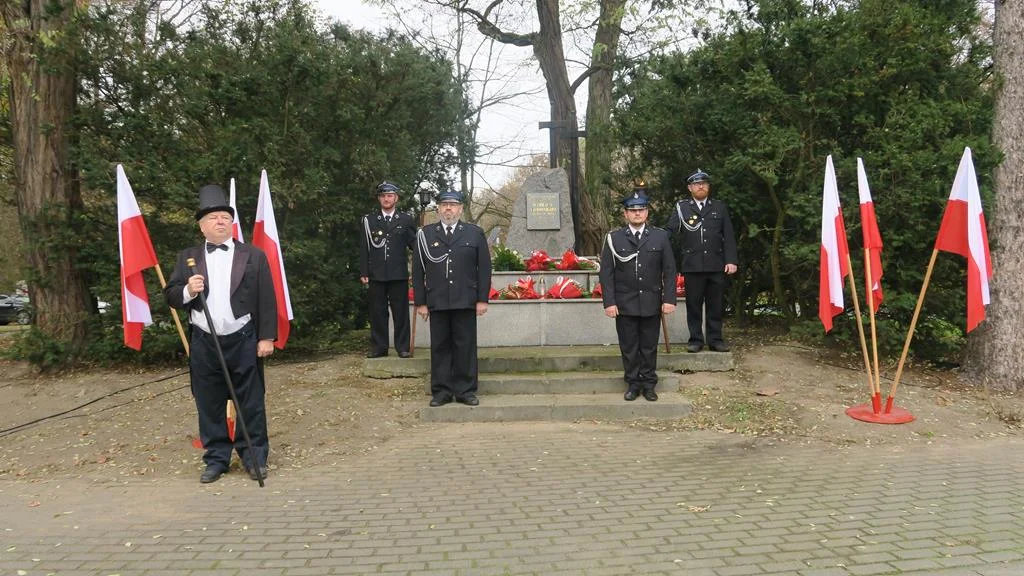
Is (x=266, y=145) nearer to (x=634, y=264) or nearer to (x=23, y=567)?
(x=634, y=264)

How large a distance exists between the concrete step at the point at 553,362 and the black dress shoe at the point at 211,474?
267cm

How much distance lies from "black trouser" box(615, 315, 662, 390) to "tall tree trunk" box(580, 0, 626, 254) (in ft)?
14.1

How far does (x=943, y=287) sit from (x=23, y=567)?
326 inches

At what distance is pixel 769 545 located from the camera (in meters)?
3.52

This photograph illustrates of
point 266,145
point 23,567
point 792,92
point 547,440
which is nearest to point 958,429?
point 547,440

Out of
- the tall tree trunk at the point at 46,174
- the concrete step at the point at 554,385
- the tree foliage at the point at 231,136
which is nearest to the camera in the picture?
the concrete step at the point at 554,385

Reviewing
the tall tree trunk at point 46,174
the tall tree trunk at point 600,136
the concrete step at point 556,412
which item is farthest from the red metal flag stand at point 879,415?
the tall tree trunk at point 46,174

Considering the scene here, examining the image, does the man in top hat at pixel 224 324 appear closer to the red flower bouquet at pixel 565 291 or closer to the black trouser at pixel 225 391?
the black trouser at pixel 225 391

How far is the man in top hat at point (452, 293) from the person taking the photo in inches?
240

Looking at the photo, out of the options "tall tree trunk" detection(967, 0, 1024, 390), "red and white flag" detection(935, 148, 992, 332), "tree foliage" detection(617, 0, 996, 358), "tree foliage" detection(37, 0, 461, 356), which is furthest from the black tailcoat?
"tall tree trunk" detection(967, 0, 1024, 390)

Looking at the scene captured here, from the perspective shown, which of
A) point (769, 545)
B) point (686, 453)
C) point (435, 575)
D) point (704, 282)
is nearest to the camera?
point (435, 575)

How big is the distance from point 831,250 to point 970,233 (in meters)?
1.07

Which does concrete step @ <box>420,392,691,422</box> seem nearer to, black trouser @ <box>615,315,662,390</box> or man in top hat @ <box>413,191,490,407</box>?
man in top hat @ <box>413,191,490,407</box>

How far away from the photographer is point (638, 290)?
627cm
